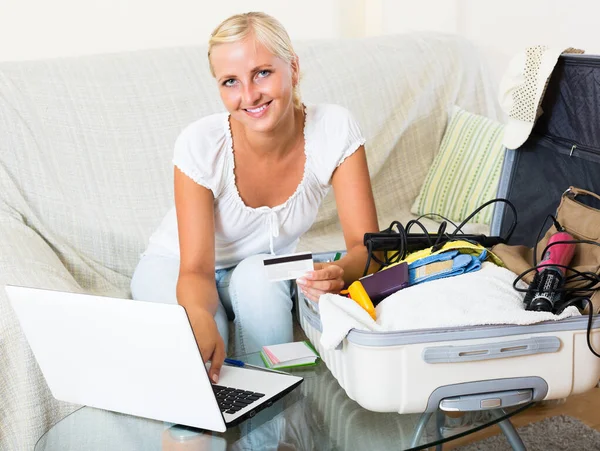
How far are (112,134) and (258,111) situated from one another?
2.14ft

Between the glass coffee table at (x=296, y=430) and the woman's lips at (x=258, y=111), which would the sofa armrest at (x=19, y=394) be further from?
the woman's lips at (x=258, y=111)

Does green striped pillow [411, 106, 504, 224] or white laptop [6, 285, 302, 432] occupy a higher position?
white laptop [6, 285, 302, 432]

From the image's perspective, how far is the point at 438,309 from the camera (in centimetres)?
102

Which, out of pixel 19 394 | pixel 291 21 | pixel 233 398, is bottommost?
pixel 19 394

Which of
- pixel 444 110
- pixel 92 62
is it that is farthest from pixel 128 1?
pixel 444 110

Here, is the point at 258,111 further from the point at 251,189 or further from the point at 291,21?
the point at 291,21

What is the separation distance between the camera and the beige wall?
2.22 meters

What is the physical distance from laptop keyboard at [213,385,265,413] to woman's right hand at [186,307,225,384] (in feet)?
0.12

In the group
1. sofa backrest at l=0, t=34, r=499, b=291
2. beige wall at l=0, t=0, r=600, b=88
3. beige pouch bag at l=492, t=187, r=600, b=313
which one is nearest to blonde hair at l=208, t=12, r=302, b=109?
sofa backrest at l=0, t=34, r=499, b=291

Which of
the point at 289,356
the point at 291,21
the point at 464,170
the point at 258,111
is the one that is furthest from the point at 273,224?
the point at 291,21

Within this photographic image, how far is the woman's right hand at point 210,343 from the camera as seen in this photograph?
1191mm

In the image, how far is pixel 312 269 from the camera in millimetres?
1157

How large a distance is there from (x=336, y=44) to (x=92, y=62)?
70cm

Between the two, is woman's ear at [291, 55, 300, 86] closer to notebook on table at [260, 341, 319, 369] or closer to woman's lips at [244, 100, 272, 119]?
woman's lips at [244, 100, 272, 119]
